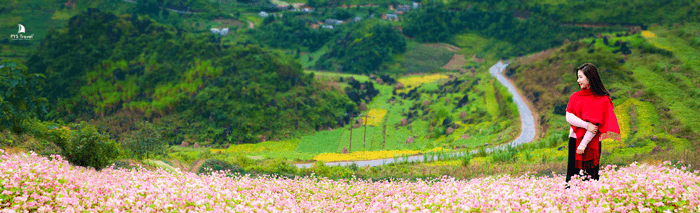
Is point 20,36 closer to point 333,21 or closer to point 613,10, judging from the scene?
point 333,21

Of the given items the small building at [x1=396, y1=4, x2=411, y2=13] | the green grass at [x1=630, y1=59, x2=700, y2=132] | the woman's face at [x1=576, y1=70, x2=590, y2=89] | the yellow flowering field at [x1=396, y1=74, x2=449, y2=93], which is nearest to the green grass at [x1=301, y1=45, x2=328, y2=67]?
the yellow flowering field at [x1=396, y1=74, x2=449, y2=93]

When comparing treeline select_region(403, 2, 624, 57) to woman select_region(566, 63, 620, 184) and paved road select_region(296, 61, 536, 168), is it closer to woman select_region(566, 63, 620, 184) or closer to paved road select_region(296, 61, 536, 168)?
paved road select_region(296, 61, 536, 168)

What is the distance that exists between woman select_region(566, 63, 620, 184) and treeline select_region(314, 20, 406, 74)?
179ft

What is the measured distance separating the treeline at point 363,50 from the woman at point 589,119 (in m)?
54.6

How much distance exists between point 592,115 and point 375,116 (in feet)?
114

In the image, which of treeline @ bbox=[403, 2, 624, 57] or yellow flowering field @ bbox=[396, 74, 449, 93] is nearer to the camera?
yellow flowering field @ bbox=[396, 74, 449, 93]

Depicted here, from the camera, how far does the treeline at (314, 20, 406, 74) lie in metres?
63.3

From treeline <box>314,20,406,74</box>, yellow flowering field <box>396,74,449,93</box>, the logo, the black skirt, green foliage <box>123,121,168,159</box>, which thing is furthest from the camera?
treeline <box>314,20,406,74</box>

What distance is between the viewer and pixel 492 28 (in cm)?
7544

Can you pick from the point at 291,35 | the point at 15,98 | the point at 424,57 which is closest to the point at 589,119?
the point at 15,98

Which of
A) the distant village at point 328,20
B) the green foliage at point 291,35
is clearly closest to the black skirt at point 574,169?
the green foliage at point 291,35

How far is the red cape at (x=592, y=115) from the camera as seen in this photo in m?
7.24

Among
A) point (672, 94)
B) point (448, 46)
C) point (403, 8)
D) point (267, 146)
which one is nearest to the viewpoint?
point (672, 94)

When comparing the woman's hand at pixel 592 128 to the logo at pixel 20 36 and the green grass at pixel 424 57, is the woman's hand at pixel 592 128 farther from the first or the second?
the logo at pixel 20 36
